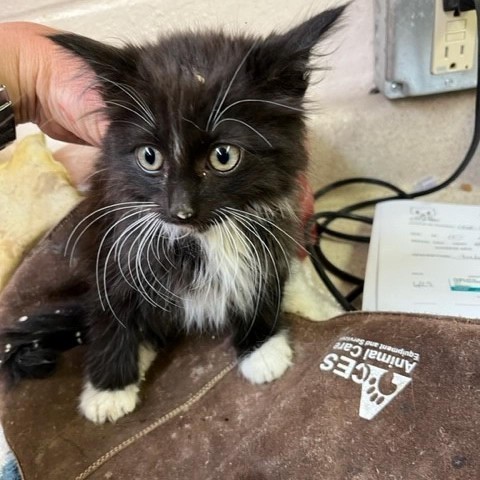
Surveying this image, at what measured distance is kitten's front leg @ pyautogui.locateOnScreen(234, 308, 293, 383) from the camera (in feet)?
3.49

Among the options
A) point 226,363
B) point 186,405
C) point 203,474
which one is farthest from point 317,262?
point 203,474

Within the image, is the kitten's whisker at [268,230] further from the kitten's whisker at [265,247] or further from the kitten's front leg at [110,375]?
the kitten's front leg at [110,375]

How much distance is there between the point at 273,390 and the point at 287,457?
16cm

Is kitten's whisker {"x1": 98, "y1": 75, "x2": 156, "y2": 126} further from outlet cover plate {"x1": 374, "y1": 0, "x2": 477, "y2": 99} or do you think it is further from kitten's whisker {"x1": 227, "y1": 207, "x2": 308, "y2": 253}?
outlet cover plate {"x1": 374, "y1": 0, "x2": 477, "y2": 99}

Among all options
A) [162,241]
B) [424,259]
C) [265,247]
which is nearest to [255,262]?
[265,247]

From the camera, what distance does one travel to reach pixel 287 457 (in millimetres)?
896

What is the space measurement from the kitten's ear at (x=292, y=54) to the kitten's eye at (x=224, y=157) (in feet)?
0.36

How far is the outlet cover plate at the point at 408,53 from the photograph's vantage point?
138 cm

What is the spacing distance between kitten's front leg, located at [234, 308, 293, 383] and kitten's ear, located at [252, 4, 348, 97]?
1.39ft

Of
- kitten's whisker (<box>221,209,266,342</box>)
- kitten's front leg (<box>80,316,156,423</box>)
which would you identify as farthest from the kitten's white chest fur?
kitten's front leg (<box>80,316,156,423</box>)

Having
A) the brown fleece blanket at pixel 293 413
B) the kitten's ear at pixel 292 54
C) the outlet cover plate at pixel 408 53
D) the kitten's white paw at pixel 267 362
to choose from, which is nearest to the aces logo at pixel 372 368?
the brown fleece blanket at pixel 293 413

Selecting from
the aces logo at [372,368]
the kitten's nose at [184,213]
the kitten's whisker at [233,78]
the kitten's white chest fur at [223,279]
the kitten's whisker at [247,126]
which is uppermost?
Result: the kitten's whisker at [233,78]

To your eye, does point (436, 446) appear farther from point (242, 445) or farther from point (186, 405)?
point (186, 405)

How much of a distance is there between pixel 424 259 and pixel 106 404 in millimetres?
778
